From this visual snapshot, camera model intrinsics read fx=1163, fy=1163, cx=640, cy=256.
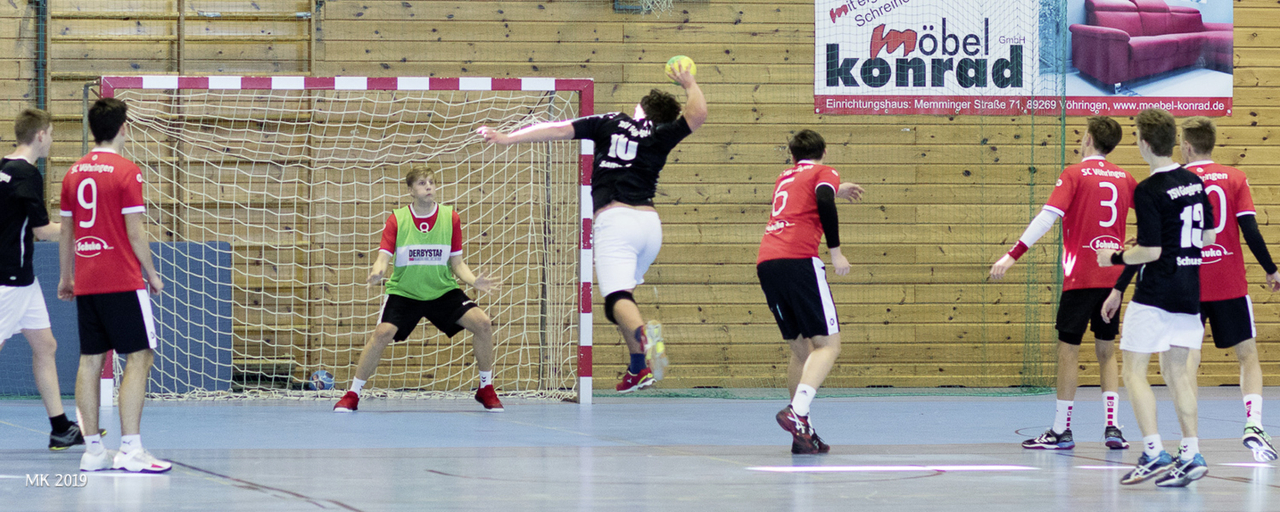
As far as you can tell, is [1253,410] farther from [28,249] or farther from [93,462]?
[28,249]

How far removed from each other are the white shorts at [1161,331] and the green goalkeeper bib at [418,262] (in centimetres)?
535

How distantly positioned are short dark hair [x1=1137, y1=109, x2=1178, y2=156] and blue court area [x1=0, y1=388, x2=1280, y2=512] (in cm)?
162

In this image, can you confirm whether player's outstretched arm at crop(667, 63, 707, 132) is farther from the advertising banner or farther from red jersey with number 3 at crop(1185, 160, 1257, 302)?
the advertising banner

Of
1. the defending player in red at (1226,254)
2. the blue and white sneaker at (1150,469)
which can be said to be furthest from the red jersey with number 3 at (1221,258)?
the blue and white sneaker at (1150,469)

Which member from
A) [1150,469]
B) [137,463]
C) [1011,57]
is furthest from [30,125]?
[1011,57]

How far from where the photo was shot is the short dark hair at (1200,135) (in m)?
6.49

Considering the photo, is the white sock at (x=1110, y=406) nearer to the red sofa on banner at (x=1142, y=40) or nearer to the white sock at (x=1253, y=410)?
the white sock at (x=1253, y=410)

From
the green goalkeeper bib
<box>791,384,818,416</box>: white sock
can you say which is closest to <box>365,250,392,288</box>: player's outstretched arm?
the green goalkeeper bib

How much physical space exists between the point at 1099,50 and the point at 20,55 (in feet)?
34.4

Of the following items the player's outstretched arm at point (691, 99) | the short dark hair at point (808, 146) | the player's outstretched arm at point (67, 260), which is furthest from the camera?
the short dark hair at point (808, 146)

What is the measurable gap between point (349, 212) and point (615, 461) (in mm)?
5593

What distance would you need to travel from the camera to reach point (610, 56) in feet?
37.0

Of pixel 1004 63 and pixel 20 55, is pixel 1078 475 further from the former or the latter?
pixel 20 55

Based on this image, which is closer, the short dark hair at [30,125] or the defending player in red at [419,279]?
the short dark hair at [30,125]
